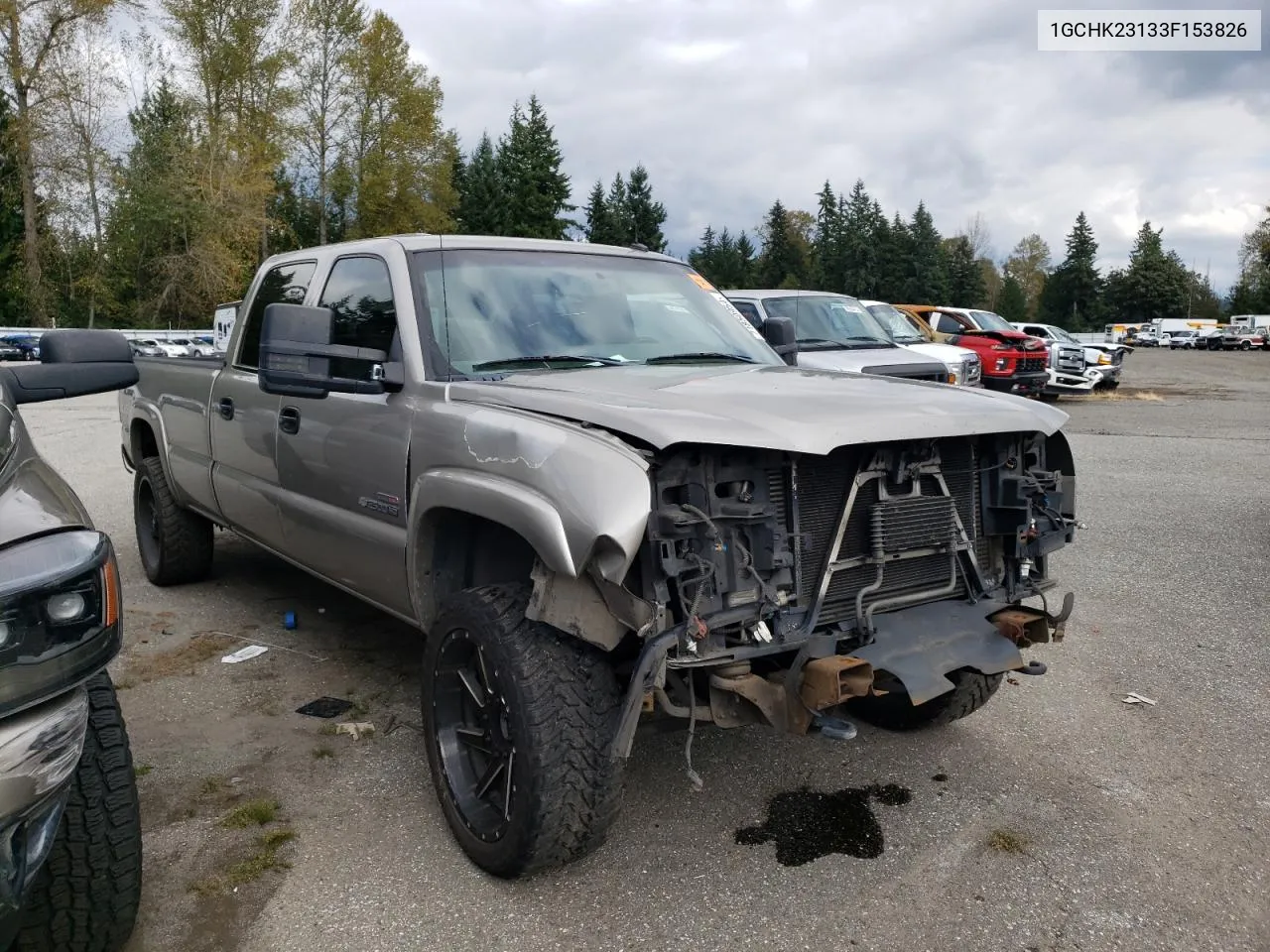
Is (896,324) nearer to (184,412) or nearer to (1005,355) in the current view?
(1005,355)

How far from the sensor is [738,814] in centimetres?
342

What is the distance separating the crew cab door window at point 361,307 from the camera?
3.79m

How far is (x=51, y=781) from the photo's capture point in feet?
6.34

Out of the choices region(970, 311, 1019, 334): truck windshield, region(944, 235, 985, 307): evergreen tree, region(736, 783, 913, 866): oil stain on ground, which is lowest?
region(736, 783, 913, 866): oil stain on ground

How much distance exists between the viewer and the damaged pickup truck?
8.71 feet

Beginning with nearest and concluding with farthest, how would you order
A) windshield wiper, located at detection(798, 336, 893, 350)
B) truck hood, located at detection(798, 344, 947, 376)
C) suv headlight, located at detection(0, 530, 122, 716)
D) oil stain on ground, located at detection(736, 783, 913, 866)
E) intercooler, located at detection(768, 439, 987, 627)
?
suv headlight, located at detection(0, 530, 122, 716), intercooler, located at detection(768, 439, 987, 627), oil stain on ground, located at detection(736, 783, 913, 866), truck hood, located at detection(798, 344, 947, 376), windshield wiper, located at detection(798, 336, 893, 350)

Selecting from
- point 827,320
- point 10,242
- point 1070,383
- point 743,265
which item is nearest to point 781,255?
point 743,265

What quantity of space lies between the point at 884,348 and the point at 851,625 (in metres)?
8.68

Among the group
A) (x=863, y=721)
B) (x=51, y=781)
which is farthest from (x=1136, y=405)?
(x=51, y=781)

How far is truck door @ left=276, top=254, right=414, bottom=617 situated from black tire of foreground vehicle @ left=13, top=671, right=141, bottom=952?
1.23 meters

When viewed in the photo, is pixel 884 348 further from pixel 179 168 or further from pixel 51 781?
pixel 179 168

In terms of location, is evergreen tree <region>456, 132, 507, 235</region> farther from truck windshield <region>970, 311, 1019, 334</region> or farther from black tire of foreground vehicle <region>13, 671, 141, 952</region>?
black tire of foreground vehicle <region>13, 671, 141, 952</region>

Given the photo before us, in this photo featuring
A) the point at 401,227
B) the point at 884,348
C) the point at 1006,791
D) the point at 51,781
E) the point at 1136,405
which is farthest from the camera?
the point at 401,227

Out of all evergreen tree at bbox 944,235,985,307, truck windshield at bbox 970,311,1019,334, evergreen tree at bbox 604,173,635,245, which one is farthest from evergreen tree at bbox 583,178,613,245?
truck windshield at bbox 970,311,1019,334
